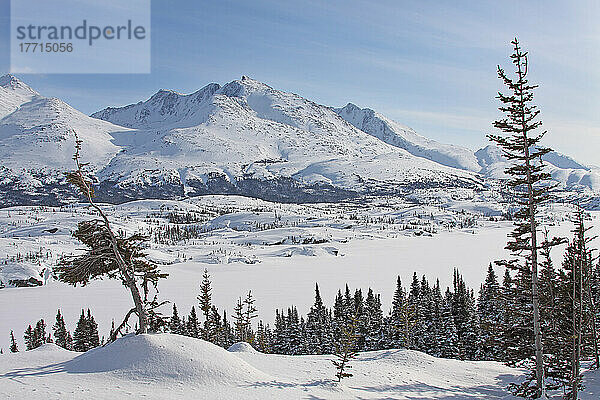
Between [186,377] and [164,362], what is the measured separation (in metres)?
1.19

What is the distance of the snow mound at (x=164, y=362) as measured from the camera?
16266 mm

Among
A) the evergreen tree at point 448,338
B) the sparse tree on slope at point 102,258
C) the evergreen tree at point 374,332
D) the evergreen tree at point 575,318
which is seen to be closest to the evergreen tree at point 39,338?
the evergreen tree at point 374,332

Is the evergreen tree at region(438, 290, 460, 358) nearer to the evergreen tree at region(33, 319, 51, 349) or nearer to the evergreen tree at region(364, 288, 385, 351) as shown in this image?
the evergreen tree at region(364, 288, 385, 351)

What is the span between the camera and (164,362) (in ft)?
54.9

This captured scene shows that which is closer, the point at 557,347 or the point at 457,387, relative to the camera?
the point at 557,347

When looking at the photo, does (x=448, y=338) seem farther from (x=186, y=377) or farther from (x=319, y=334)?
(x=186, y=377)

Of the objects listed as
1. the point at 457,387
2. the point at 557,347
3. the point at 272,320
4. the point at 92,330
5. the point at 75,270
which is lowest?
the point at 272,320

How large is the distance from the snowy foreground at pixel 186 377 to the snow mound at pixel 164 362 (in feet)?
0.11

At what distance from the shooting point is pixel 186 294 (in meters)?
152

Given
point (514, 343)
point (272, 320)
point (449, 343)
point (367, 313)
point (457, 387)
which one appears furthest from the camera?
point (272, 320)

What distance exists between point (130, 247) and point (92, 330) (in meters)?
59.5

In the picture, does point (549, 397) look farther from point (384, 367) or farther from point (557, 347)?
point (384, 367)

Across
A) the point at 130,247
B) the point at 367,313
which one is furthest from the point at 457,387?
the point at 367,313

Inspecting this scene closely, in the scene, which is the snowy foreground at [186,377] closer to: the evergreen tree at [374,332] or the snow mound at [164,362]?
the snow mound at [164,362]
